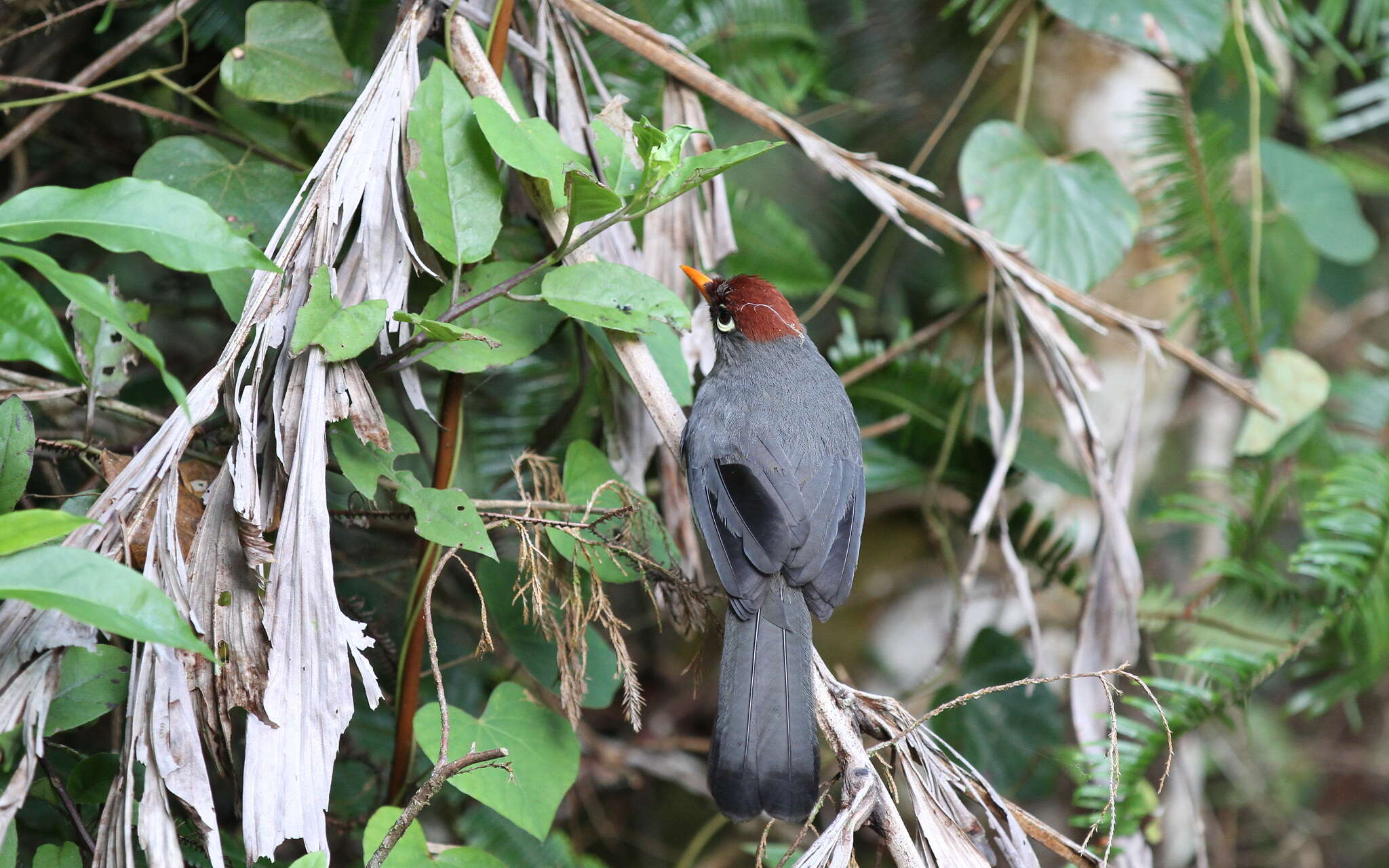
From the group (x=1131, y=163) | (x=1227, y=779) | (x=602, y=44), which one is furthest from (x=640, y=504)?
(x=1227, y=779)

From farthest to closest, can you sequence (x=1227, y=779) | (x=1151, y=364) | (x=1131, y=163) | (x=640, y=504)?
(x=1227, y=779)
(x=1151, y=364)
(x=1131, y=163)
(x=640, y=504)

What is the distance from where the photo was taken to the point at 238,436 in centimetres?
167

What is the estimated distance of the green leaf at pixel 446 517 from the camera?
173cm

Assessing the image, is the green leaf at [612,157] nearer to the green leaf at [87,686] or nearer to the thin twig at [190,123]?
the thin twig at [190,123]

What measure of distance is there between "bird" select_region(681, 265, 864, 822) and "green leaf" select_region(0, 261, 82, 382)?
120cm

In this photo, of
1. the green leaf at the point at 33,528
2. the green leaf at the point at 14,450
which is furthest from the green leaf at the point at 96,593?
the green leaf at the point at 14,450

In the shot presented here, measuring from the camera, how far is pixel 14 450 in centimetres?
163

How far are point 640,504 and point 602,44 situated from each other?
63.5 inches

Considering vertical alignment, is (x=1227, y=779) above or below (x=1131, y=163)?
below

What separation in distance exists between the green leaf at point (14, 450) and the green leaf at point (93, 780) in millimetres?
466

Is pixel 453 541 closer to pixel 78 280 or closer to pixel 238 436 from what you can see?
pixel 238 436

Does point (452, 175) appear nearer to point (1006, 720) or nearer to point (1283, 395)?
point (1006, 720)

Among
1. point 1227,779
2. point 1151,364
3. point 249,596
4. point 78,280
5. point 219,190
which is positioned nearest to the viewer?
point 78,280

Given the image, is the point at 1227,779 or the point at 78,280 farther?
the point at 1227,779
